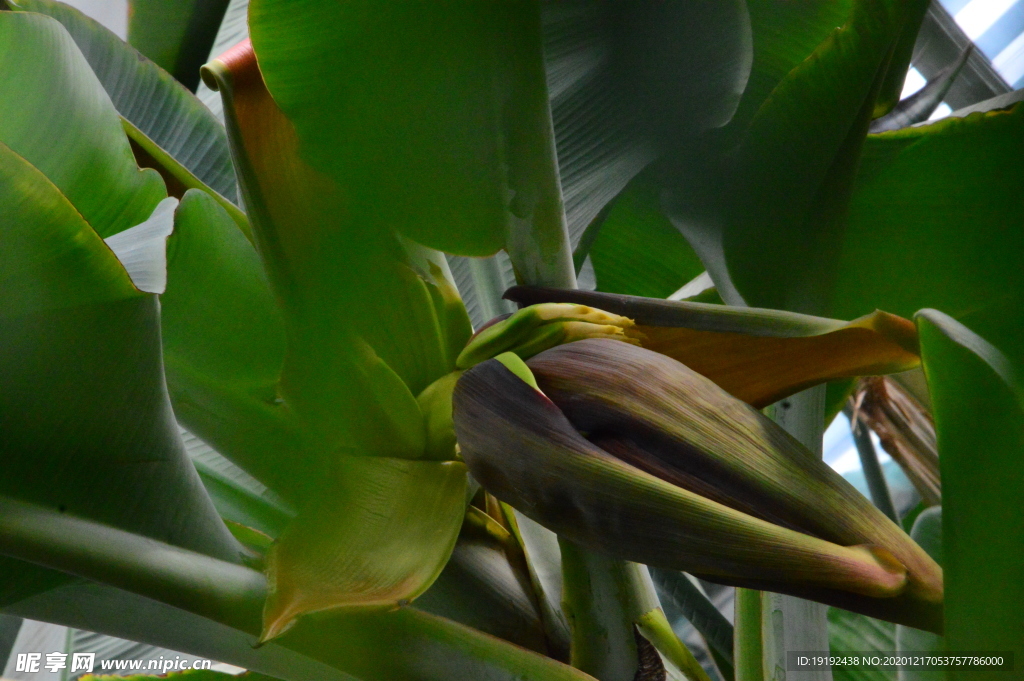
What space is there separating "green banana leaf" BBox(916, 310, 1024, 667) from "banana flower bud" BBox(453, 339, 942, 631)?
11 millimetres

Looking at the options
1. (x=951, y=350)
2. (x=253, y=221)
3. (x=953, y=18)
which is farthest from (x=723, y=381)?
(x=953, y=18)

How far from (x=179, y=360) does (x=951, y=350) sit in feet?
0.95

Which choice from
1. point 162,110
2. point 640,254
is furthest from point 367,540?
point 162,110

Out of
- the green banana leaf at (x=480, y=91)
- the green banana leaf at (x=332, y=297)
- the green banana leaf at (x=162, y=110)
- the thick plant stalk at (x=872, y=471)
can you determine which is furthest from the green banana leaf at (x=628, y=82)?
the thick plant stalk at (x=872, y=471)

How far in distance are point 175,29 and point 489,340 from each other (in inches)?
19.6

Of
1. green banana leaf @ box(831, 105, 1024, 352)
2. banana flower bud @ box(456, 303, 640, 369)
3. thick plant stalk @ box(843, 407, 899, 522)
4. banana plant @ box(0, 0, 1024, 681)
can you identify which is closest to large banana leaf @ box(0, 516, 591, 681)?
banana plant @ box(0, 0, 1024, 681)

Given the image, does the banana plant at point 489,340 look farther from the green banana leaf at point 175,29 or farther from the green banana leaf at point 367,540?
the green banana leaf at point 175,29

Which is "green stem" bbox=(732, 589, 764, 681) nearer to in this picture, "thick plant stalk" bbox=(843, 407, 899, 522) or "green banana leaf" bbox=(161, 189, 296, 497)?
"green banana leaf" bbox=(161, 189, 296, 497)

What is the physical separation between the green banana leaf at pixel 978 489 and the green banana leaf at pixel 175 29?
2.00ft

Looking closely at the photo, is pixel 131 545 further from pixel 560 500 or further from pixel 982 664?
pixel 982 664

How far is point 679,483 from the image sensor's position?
23cm

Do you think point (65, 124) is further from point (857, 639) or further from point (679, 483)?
point (857, 639)

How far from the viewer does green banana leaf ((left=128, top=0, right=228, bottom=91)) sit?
23.8 inches

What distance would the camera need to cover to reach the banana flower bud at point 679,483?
217mm
